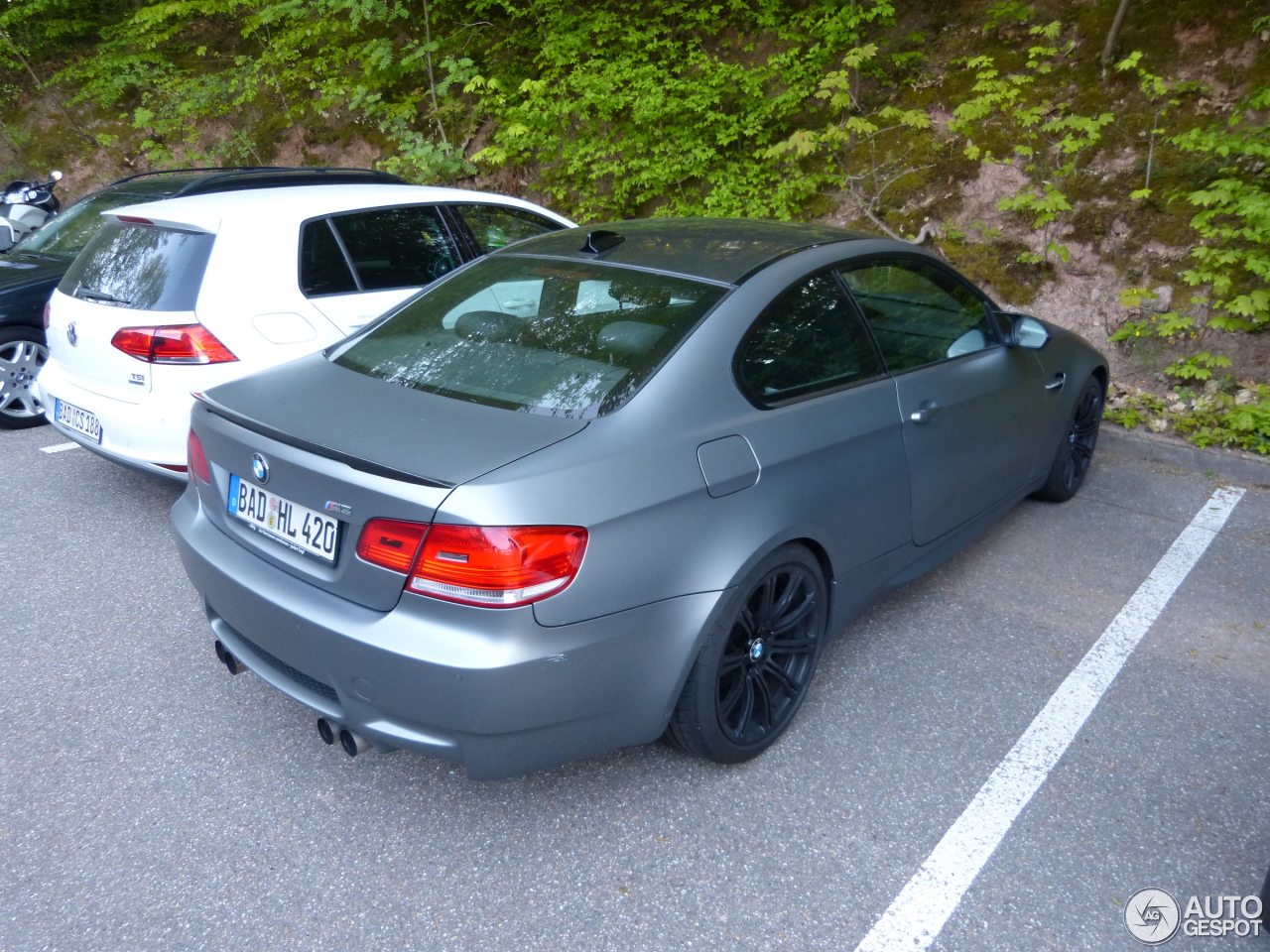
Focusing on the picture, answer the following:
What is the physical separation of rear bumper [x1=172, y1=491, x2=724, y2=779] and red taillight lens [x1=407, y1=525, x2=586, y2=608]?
4cm

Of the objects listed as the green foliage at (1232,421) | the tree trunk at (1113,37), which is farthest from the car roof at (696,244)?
the tree trunk at (1113,37)

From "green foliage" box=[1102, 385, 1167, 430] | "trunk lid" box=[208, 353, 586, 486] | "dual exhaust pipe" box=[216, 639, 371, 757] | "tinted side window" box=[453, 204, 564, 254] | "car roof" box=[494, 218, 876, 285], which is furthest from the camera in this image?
"green foliage" box=[1102, 385, 1167, 430]

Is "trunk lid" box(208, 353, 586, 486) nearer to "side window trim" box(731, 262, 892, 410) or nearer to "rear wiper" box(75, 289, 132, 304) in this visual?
"side window trim" box(731, 262, 892, 410)

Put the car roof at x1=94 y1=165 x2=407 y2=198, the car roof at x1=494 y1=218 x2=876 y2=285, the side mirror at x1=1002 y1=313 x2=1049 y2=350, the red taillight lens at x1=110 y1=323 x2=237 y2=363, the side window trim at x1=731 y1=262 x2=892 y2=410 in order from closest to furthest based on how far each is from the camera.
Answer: the side window trim at x1=731 y1=262 x2=892 y2=410
the car roof at x1=494 y1=218 x2=876 y2=285
the side mirror at x1=1002 y1=313 x2=1049 y2=350
the red taillight lens at x1=110 y1=323 x2=237 y2=363
the car roof at x1=94 y1=165 x2=407 y2=198

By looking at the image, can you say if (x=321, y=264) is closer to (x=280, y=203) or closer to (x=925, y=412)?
(x=280, y=203)

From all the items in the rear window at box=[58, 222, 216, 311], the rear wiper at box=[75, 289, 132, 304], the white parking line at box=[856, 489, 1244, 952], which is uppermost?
the rear window at box=[58, 222, 216, 311]

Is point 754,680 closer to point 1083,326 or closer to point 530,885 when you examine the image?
point 530,885

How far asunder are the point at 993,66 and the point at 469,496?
7.55 metres

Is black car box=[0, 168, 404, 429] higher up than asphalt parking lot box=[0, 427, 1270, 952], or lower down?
higher up

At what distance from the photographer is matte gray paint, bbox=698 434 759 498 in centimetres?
244

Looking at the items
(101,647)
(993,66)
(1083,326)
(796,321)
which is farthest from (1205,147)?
(101,647)

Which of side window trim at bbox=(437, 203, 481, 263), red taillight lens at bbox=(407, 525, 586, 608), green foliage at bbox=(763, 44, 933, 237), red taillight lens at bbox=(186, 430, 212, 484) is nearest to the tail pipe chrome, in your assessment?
red taillight lens at bbox=(186, 430, 212, 484)

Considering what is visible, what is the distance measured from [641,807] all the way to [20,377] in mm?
5433

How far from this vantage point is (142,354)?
4.07 meters
